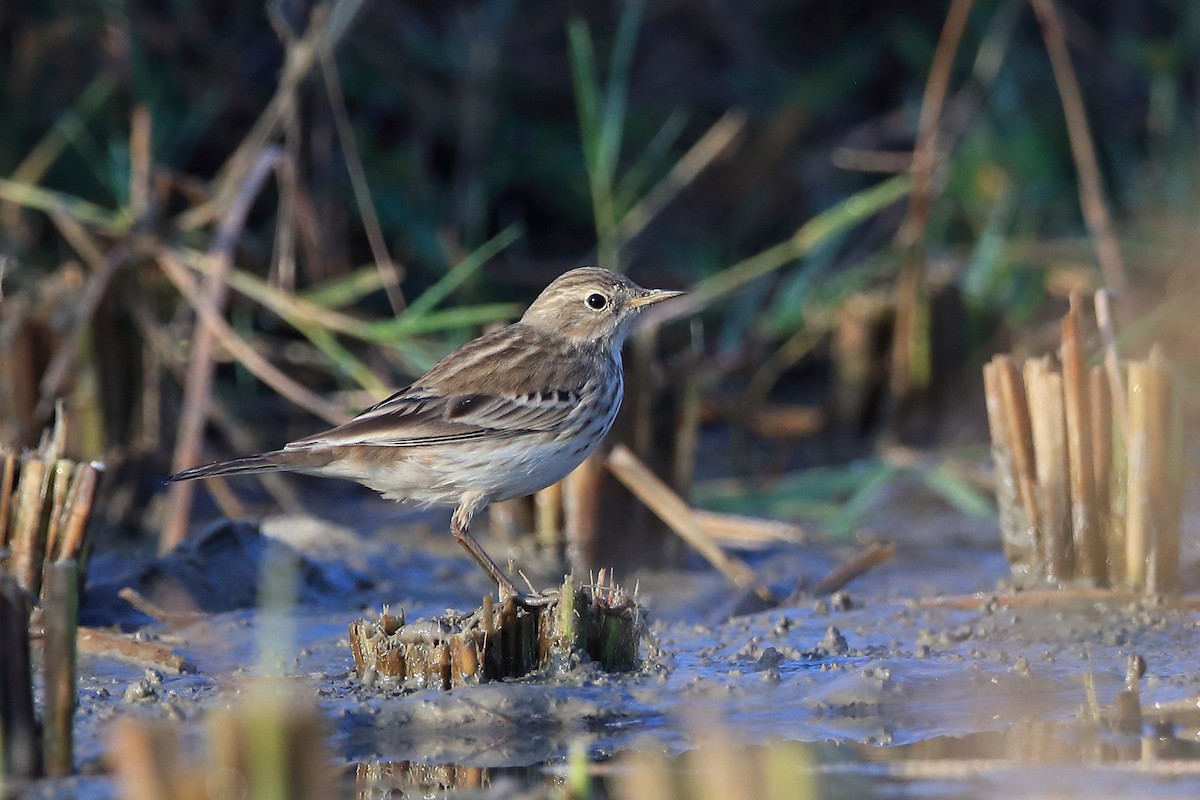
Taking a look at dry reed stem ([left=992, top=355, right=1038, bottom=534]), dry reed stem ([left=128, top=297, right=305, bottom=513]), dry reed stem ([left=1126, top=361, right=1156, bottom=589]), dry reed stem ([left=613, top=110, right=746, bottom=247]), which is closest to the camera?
dry reed stem ([left=1126, top=361, right=1156, bottom=589])

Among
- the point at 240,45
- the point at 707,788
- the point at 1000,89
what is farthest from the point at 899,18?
the point at 707,788

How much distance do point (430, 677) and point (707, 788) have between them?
4.10ft

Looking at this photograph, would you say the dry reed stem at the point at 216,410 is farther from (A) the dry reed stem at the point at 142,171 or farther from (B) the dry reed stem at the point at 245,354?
(A) the dry reed stem at the point at 142,171

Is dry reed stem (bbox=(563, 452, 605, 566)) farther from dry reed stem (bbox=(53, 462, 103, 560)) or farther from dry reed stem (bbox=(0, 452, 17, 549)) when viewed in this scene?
dry reed stem (bbox=(0, 452, 17, 549))

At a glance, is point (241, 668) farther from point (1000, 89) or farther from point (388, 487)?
point (1000, 89)

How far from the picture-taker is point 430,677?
14.5 ft

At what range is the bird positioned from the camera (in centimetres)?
540

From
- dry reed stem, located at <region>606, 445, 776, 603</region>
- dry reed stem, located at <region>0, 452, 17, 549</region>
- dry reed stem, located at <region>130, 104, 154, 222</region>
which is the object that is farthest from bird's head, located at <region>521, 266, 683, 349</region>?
dry reed stem, located at <region>130, 104, 154, 222</region>

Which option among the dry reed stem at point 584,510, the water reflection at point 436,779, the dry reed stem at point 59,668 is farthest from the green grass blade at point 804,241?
the dry reed stem at point 59,668

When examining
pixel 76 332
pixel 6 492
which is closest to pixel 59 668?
pixel 6 492

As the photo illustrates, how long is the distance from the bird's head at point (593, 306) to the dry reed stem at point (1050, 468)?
147 cm

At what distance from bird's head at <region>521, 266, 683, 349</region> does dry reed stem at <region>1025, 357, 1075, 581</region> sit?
147 centimetres

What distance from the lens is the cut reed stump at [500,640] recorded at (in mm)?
4391

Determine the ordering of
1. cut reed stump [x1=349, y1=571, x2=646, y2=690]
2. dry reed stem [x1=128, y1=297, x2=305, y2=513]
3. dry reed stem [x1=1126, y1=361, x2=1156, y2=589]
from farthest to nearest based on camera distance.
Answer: dry reed stem [x1=128, y1=297, x2=305, y2=513] → dry reed stem [x1=1126, y1=361, x2=1156, y2=589] → cut reed stump [x1=349, y1=571, x2=646, y2=690]
